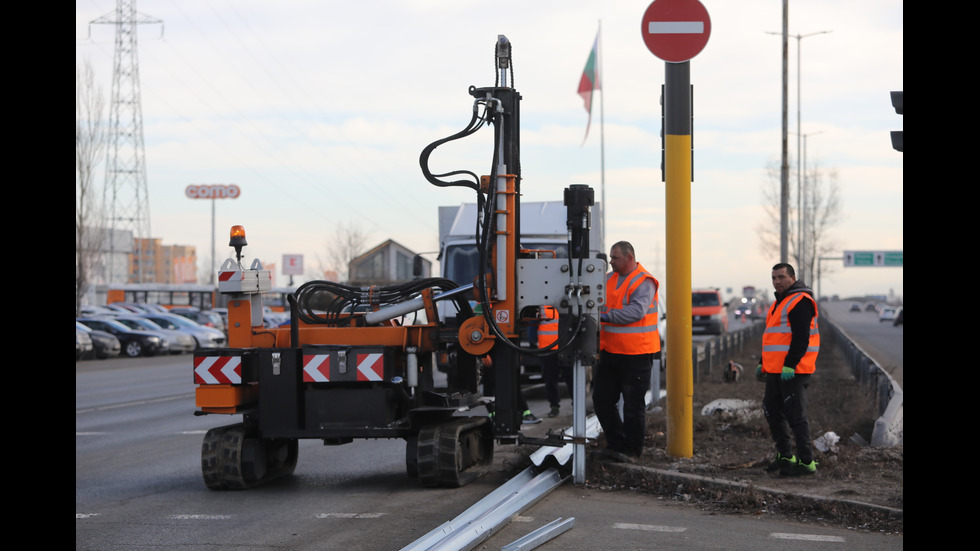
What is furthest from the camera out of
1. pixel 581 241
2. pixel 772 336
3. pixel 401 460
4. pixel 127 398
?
pixel 127 398

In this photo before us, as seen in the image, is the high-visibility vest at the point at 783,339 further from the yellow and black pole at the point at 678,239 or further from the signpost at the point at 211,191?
the signpost at the point at 211,191

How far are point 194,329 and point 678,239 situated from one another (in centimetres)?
3318

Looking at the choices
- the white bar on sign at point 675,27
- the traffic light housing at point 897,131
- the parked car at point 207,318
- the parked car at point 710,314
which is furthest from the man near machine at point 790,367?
the parked car at point 207,318

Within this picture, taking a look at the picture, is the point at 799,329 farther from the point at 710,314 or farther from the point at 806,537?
the point at 710,314

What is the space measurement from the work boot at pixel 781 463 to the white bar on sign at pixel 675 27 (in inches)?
143

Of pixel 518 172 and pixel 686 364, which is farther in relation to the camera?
pixel 686 364

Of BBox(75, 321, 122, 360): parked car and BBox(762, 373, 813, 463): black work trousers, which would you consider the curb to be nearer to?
BBox(762, 373, 813, 463): black work trousers

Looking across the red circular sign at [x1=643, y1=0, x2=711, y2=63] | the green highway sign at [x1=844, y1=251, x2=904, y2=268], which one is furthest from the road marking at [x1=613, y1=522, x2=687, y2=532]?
the green highway sign at [x1=844, y1=251, x2=904, y2=268]

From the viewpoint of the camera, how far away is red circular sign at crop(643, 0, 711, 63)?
9.31m

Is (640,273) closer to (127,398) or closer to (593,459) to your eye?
(593,459)

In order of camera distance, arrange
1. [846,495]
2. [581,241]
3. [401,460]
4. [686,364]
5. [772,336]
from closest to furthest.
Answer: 1. [846,495]
2. [581,241]
3. [772,336]
4. [686,364]
5. [401,460]
